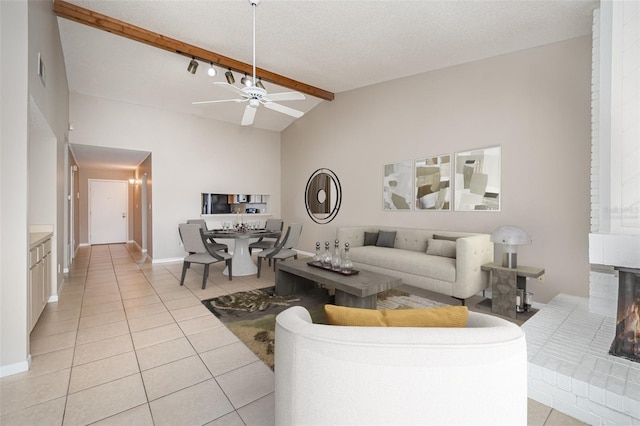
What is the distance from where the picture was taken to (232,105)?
600 cm

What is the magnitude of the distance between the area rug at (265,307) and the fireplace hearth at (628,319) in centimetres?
163

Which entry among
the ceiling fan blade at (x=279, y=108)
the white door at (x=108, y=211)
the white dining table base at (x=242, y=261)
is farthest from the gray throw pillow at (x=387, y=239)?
the white door at (x=108, y=211)

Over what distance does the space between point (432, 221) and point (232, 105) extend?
4555 millimetres

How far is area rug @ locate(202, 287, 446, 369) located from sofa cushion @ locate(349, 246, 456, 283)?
13.1 inches

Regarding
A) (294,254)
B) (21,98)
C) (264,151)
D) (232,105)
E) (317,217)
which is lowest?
(294,254)

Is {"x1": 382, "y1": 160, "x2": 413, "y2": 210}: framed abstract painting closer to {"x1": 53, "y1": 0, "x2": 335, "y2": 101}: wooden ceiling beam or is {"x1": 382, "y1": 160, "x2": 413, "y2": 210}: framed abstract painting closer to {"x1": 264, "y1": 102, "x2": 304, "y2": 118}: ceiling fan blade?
{"x1": 264, "y1": 102, "x2": 304, "y2": 118}: ceiling fan blade

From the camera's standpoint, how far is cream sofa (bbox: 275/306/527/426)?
0.92 m

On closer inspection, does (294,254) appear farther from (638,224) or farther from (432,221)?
(638,224)

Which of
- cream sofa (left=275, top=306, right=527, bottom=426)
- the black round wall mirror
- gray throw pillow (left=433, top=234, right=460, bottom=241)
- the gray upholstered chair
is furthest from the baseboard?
the black round wall mirror

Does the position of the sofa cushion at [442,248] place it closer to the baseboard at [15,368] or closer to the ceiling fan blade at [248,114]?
the ceiling fan blade at [248,114]

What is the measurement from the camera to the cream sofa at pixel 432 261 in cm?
333

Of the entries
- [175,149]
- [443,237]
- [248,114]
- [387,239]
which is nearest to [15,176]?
[248,114]

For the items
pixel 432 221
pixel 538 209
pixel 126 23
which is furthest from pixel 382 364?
pixel 126 23

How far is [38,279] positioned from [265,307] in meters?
2.12
